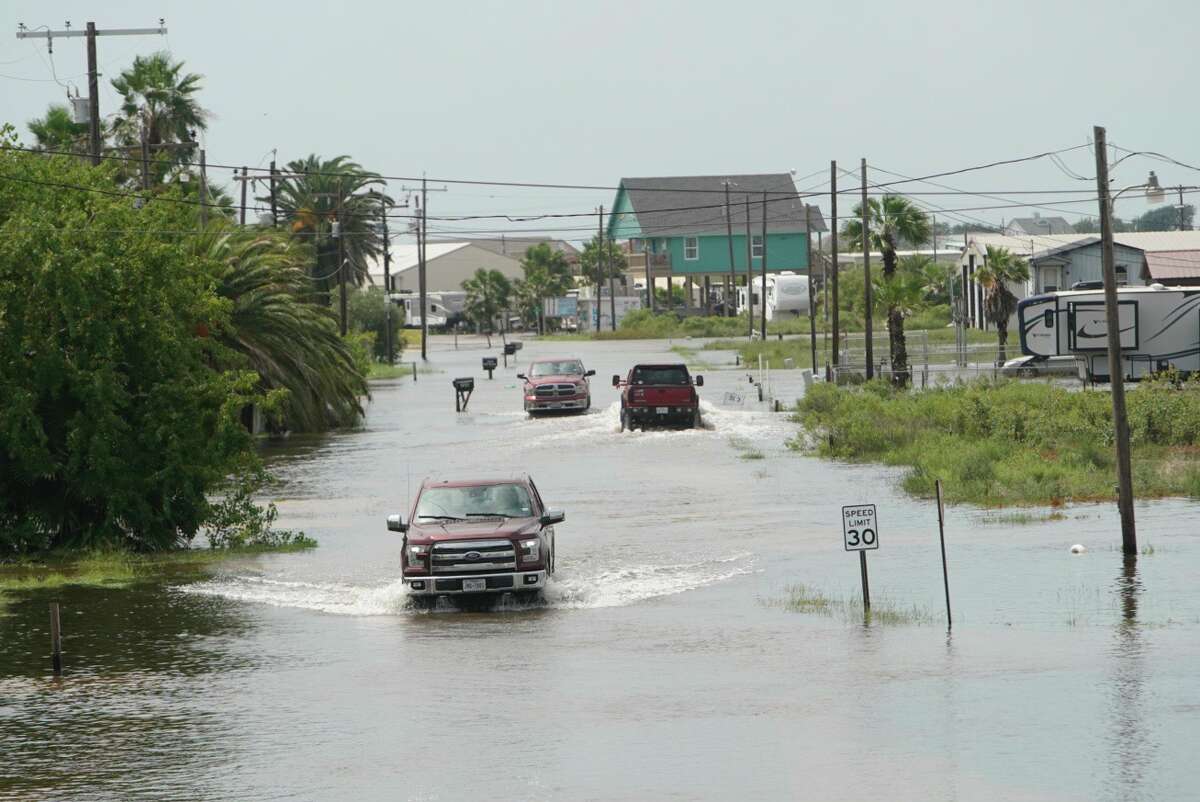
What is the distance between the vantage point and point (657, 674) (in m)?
17.4

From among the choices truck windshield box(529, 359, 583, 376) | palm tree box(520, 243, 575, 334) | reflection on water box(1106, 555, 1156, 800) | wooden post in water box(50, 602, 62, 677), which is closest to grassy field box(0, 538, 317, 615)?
wooden post in water box(50, 602, 62, 677)

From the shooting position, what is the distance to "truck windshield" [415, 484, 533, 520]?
72.6 ft

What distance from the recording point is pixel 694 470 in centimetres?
3975

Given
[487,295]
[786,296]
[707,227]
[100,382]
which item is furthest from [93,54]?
[487,295]

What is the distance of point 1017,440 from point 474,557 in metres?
21.1

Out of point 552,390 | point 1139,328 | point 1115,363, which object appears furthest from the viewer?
point 552,390

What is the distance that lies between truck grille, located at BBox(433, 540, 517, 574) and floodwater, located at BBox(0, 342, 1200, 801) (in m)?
0.67

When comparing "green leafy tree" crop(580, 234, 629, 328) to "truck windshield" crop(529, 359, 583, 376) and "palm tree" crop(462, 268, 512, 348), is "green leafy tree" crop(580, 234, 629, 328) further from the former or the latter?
"truck windshield" crop(529, 359, 583, 376)

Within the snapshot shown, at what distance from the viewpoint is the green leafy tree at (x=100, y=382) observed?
2719 centimetres

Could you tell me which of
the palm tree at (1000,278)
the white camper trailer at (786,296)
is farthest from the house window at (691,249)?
the palm tree at (1000,278)

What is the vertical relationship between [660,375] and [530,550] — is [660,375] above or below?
above

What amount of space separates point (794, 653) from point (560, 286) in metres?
146

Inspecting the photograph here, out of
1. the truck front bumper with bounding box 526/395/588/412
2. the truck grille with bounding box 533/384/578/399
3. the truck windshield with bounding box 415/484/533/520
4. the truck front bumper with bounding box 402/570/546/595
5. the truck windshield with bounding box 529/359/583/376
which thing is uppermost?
the truck windshield with bounding box 529/359/583/376

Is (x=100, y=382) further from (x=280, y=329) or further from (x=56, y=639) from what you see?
(x=280, y=329)
